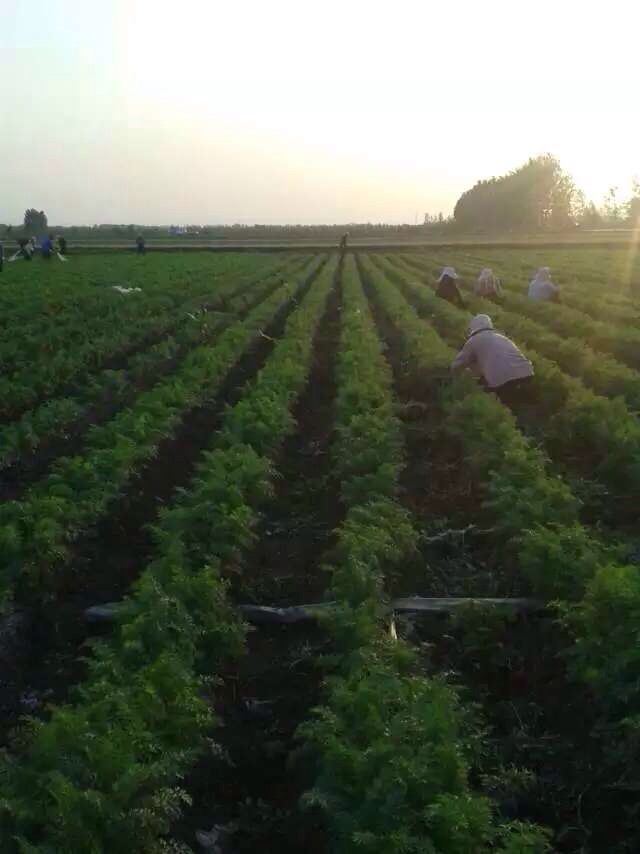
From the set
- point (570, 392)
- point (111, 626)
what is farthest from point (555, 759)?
point (570, 392)

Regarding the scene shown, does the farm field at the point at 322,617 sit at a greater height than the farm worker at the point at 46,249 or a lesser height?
lesser

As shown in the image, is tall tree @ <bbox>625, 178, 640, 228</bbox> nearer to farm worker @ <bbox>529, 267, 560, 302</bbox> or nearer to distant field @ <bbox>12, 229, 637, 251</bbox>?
distant field @ <bbox>12, 229, 637, 251</bbox>

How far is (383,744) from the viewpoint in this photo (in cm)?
403

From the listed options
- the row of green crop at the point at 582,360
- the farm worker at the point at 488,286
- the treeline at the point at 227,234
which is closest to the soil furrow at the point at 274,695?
the row of green crop at the point at 582,360

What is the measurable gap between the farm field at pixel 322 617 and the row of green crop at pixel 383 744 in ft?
0.05

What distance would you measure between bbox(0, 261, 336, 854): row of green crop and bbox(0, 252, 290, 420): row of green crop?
6539 millimetres

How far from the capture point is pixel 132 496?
29.0 feet

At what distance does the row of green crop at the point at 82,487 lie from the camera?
6.79m

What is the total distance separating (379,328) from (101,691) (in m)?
16.1

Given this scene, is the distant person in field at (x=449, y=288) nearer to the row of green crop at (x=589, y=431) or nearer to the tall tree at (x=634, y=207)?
the row of green crop at (x=589, y=431)

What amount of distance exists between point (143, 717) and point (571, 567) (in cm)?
309

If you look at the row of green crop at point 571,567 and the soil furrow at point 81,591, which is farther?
the soil furrow at point 81,591

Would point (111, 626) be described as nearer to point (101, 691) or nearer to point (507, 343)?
point (101, 691)

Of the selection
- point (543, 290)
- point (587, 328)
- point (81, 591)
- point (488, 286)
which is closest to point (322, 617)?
point (81, 591)
